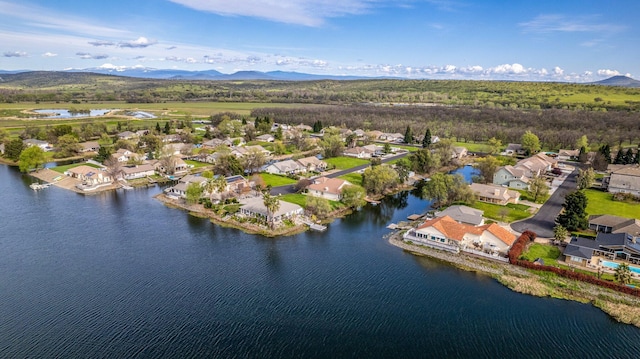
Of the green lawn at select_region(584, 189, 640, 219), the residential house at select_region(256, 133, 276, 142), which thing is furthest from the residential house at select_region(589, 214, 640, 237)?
the residential house at select_region(256, 133, 276, 142)

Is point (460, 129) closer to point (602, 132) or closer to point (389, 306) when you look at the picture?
point (602, 132)

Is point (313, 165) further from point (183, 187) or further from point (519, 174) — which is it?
point (519, 174)

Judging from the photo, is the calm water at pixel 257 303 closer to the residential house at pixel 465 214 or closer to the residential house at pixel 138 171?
the residential house at pixel 465 214

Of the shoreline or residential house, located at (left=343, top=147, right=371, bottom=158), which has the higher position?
residential house, located at (left=343, top=147, right=371, bottom=158)

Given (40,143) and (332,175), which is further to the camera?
(40,143)

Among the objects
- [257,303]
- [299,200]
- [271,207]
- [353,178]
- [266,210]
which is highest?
[271,207]

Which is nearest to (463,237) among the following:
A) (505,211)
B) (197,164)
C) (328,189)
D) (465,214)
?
(465,214)

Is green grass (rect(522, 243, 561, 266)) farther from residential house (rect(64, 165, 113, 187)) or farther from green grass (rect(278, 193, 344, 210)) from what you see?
residential house (rect(64, 165, 113, 187))
